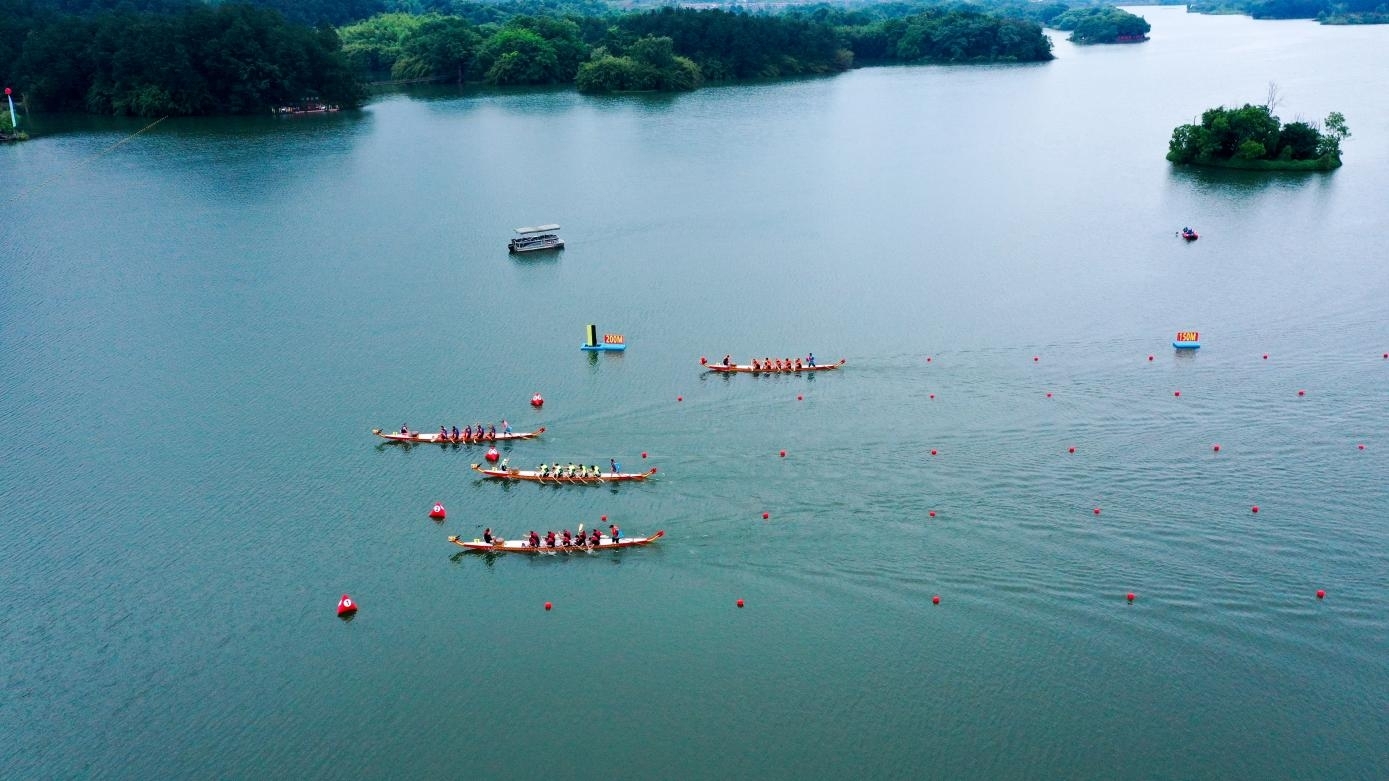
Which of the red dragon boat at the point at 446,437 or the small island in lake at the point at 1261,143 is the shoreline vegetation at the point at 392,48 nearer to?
the small island in lake at the point at 1261,143

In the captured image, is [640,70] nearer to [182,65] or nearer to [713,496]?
[182,65]

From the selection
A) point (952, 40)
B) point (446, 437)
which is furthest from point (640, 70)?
point (446, 437)

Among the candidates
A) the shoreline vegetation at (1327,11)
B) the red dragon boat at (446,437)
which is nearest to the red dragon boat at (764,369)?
the red dragon boat at (446,437)

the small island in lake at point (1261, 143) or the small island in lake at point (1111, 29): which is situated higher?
the small island in lake at point (1111, 29)

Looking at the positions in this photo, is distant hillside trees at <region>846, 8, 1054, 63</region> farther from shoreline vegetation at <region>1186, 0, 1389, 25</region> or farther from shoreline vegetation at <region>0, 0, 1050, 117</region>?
shoreline vegetation at <region>1186, 0, 1389, 25</region>

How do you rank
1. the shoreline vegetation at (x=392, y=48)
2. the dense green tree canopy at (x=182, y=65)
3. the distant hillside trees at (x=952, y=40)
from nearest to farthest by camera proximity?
the dense green tree canopy at (x=182, y=65), the shoreline vegetation at (x=392, y=48), the distant hillside trees at (x=952, y=40)

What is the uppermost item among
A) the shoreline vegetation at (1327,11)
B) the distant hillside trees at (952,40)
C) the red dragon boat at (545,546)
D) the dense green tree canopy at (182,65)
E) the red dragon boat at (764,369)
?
the shoreline vegetation at (1327,11)

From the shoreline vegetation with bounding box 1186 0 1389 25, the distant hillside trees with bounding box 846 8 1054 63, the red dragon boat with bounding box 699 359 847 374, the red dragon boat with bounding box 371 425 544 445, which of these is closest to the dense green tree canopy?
the red dragon boat with bounding box 371 425 544 445
